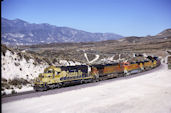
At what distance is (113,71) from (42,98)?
73.1ft

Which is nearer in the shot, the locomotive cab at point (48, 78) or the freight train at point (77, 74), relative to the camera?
the locomotive cab at point (48, 78)

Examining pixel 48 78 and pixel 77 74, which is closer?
pixel 48 78

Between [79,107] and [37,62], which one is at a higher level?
[37,62]

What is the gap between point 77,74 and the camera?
105 feet

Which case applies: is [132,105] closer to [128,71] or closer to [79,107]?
[79,107]

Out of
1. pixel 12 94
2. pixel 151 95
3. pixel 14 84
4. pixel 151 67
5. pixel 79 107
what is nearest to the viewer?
pixel 79 107

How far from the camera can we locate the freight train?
87.0ft

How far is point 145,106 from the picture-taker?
21.4 metres

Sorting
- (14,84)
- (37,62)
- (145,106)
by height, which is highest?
(37,62)

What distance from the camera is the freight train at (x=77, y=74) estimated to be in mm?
26516

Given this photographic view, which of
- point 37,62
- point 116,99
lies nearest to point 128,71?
point 37,62

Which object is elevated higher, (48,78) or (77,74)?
(77,74)

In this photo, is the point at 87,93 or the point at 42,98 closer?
the point at 42,98

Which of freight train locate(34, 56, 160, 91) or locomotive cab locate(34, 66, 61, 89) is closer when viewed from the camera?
locomotive cab locate(34, 66, 61, 89)
